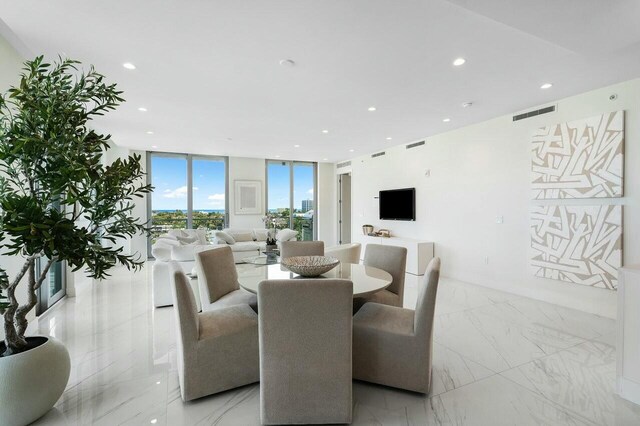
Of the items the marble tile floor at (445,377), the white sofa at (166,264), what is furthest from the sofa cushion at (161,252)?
the marble tile floor at (445,377)

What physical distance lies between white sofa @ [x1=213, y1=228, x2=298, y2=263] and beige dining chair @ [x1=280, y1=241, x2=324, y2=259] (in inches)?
106

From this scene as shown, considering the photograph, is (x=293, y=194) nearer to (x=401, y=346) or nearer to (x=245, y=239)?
(x=245, y=239)

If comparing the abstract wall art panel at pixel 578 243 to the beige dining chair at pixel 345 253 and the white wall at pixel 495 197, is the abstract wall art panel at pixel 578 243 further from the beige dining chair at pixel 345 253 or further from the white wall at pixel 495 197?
the beige dining chair at pixel 345 253

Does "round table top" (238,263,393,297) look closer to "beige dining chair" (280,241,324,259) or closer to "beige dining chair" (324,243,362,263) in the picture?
"beige dining chair" (280,241,324,259)

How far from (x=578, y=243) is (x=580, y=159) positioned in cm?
109

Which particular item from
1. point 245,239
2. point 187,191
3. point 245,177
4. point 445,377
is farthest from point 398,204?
point 187,191

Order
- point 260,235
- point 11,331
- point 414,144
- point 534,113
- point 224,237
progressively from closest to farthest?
point 11,331 < point 534,113 < point 414,144 < point 224,237 < point 260,235

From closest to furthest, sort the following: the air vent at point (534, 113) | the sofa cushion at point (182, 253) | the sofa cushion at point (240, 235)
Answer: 1. the air vent at point (534, 113)
2. the sofa cushion at point (182, 253)
3. the sofa cushion at point (240, 235)

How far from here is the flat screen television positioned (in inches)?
261

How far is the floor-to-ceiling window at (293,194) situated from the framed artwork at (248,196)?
37cm

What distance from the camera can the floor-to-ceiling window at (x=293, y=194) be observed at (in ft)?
30.4

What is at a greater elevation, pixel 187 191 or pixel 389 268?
pixel 187 191

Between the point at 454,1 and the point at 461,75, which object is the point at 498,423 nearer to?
the point at 454,1

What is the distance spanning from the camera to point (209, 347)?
2.06 m
